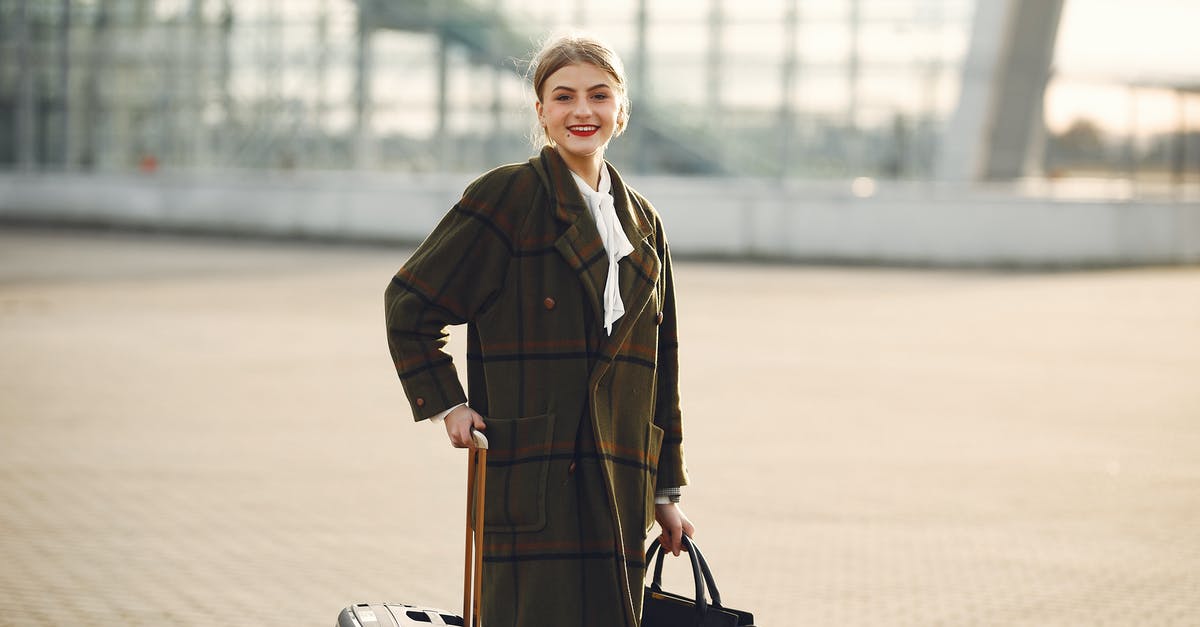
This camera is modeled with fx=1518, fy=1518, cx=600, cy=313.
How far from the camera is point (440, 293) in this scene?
2695mm

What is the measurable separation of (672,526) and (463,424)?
1.64 ft

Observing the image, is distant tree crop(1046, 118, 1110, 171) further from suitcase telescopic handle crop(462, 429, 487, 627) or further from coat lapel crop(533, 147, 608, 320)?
suitcase telescopic handle crop(462, 429, 487, 627)

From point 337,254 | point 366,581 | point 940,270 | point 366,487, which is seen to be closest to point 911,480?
point 366,487

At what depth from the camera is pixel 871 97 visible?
2527 centimetres

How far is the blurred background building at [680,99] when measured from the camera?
2394 cm

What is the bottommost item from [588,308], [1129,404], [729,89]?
[1129,404]

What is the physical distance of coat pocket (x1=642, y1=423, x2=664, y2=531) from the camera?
111 inches

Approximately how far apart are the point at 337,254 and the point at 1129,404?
15.0m

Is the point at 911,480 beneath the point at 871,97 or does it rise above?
beneath

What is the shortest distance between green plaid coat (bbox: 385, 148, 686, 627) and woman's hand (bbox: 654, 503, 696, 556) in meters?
0.18

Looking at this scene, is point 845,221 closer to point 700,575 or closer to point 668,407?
point 668,407

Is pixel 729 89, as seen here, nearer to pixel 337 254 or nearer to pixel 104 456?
pixel 337 254

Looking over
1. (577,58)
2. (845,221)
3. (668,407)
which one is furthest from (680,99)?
(577,58)

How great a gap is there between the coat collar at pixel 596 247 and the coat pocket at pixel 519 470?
198mm
